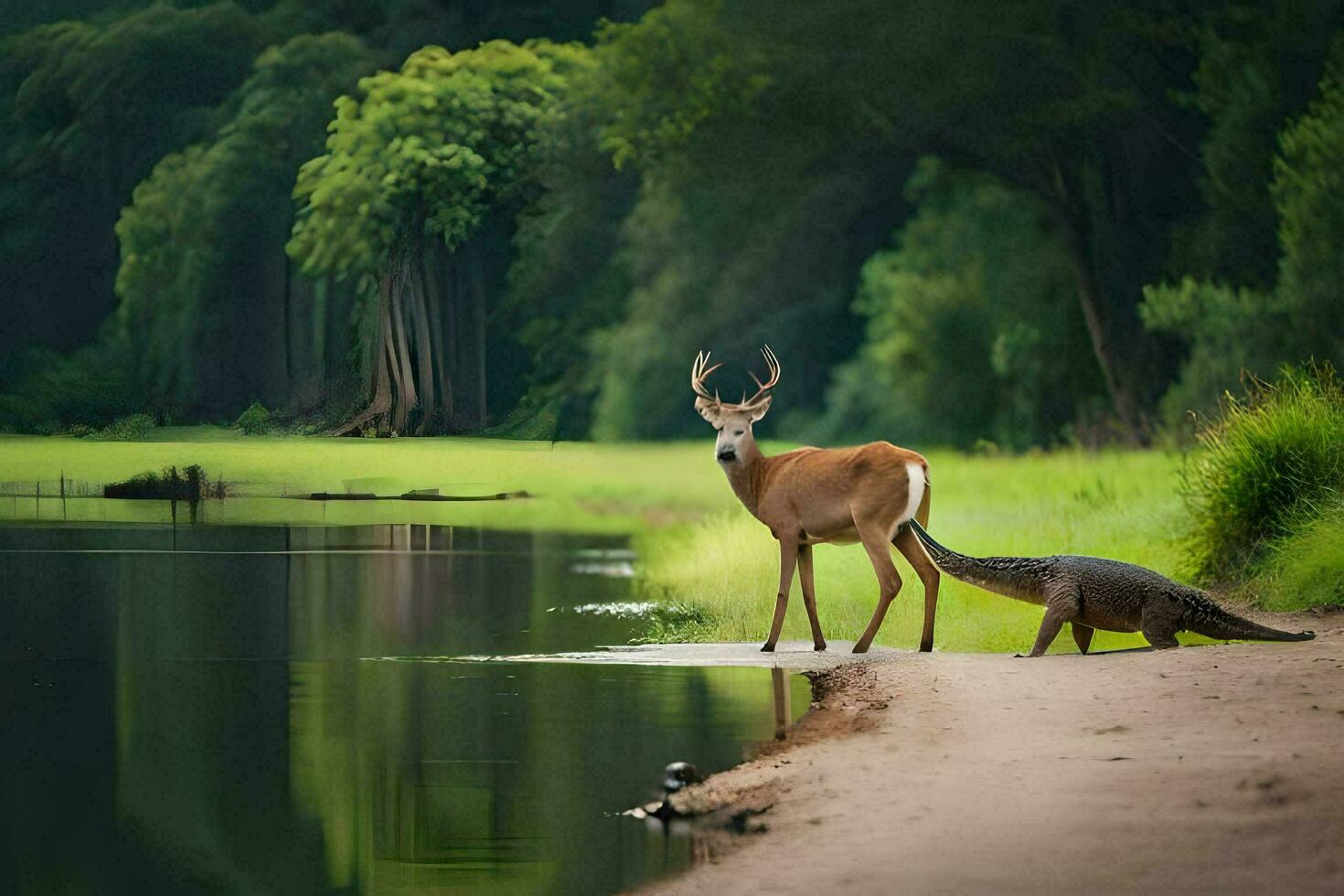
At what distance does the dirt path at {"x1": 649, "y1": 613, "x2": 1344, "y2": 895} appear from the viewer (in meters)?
4.97

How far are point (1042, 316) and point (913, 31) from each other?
363 cm

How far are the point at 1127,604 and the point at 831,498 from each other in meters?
1.40

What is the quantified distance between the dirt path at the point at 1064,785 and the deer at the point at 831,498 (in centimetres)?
115

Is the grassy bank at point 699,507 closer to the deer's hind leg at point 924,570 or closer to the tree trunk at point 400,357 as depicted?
the tree trunk at point 400,357

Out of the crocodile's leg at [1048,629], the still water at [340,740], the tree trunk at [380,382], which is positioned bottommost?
the still water at [340,740]

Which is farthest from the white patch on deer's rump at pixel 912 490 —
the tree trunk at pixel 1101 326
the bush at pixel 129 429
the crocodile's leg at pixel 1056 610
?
the bush at pixel 129 429

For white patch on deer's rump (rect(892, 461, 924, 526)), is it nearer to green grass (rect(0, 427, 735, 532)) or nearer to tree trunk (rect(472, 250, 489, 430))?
green grass (rect(0, 427, 735, 532))

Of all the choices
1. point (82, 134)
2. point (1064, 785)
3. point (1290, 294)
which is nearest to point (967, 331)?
point (1290, 294)

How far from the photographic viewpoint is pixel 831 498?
919cm

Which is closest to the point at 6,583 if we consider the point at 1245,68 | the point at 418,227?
the point at 418,227

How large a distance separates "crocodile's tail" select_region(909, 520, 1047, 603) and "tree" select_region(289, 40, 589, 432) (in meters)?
16.1

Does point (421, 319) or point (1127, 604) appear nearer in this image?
point (1127, 604)

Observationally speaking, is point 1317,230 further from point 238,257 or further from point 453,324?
point 238,257

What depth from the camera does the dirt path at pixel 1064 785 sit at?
16.3ft
